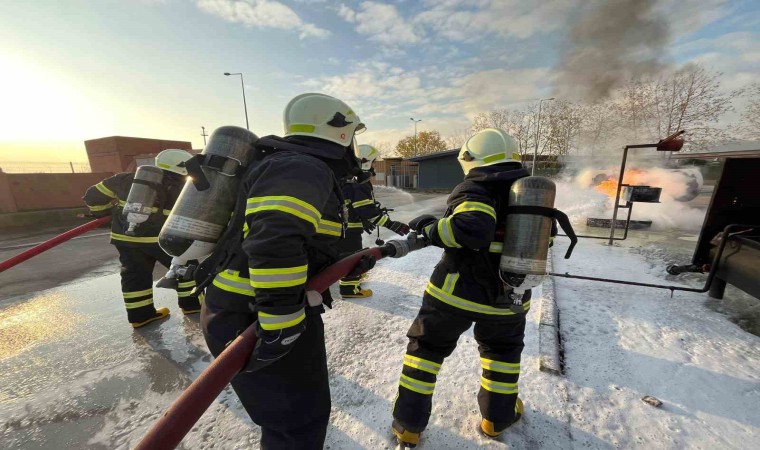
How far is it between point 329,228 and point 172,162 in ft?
8.24

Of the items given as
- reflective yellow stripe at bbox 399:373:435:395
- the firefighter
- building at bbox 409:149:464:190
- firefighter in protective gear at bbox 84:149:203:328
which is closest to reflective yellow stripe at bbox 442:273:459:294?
reflective yellow stripe at bbox 399:373:435:395

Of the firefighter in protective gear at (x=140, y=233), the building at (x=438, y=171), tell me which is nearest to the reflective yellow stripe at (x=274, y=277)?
the firefighter in protective gear at (x=140, y=233)

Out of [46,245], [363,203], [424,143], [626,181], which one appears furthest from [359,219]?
[424,143]

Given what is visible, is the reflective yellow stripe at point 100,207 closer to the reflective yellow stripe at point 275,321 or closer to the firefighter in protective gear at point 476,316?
the reflective yellow stripe at point 275,321

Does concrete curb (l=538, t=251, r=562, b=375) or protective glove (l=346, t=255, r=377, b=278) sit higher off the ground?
protective glove (l=346, t=255, r=377, b=278)

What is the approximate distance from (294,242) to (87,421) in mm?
2437

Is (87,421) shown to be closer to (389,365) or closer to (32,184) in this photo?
(389,365)

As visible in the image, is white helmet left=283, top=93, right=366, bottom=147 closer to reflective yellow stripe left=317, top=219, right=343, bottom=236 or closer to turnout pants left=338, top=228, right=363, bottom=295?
reflective yellow stripe left=317, top=219, right=343, bottom=236

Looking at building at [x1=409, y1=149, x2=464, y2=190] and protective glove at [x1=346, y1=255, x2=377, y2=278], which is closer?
protective glove at [x1=346, y1=255, x2=377, y2=278]

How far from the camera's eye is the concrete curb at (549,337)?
8.26 ft

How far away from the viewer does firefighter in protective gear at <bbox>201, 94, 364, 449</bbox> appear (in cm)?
124

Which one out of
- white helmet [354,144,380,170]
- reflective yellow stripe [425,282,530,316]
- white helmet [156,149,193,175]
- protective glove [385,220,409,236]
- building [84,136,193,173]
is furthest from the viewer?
building [84,136,193,173]

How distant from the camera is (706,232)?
3498 millimetres

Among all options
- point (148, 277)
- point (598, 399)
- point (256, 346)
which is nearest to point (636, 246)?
point (598, 399)
